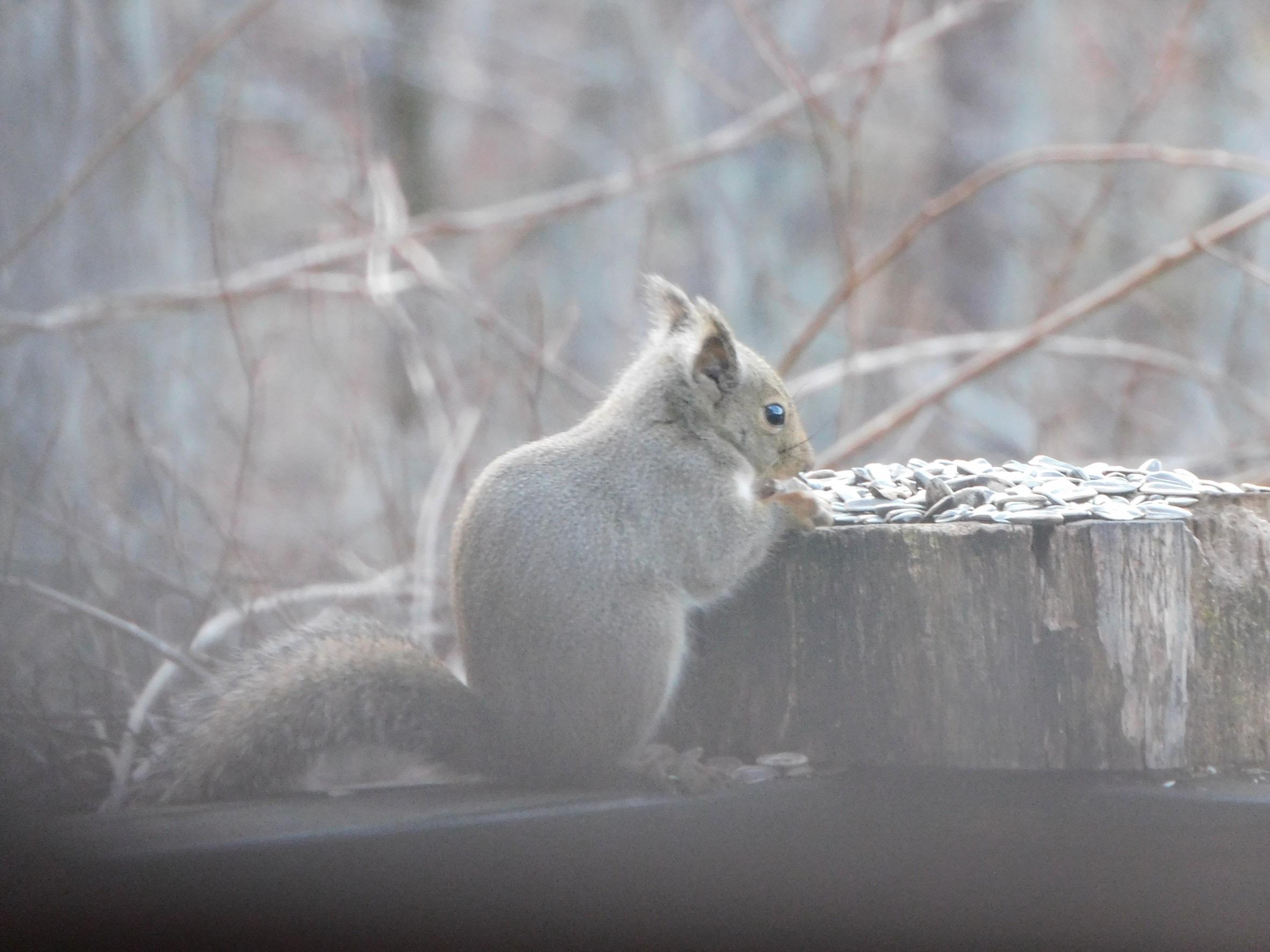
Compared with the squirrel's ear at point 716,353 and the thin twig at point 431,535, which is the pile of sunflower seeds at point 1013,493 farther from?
the thin twig at point 431,535

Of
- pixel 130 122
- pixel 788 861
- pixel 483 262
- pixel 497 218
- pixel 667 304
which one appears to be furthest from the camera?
pixel 483 262

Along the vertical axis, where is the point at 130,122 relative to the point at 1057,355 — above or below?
above

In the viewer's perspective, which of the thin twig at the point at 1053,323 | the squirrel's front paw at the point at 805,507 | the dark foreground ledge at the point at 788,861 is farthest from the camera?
the thin twig at the point at 1053,323

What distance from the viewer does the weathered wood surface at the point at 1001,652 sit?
1153 millimetres

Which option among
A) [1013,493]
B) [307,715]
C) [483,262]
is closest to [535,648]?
[307,715]

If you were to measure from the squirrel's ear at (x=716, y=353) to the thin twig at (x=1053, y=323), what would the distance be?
974 mm

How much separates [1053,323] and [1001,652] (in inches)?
50.8

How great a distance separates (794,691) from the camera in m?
1.23

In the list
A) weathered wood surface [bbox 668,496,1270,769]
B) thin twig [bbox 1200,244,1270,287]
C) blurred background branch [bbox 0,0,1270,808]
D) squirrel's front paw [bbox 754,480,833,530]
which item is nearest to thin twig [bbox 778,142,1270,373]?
blurred background branch [bbox 0,0,1270,808]

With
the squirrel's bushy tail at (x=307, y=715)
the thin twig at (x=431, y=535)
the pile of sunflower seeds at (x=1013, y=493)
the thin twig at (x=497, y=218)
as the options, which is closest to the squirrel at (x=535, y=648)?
the squirrel's bushy tail at (x=307, y=715)

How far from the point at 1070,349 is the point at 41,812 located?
2130 millimetres

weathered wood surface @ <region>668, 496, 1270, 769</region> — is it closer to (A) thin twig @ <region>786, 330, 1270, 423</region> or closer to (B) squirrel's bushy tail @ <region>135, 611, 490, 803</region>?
(B) squirrel's bushy tail @ <region>135, 611, 490, 803</region>

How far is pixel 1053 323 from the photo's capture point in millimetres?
2297

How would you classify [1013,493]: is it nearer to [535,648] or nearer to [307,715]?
[535,648]
